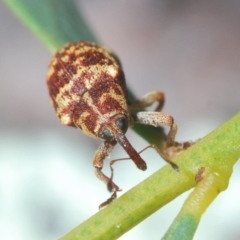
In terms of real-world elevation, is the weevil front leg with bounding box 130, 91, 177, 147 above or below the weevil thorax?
below

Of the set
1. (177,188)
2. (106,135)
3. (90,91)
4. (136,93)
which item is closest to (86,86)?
(90,91)

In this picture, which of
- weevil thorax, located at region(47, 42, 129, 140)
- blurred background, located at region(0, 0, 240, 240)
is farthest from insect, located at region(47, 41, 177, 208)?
blurred background, located at region(0, 0, 240, 240)

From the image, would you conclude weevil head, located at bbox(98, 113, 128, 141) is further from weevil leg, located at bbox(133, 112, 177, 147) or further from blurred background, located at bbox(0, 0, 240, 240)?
blurred background, located at bbox(0, 0, 240, 240)

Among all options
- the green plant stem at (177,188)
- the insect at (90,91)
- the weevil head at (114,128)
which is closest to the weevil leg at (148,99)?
the insect at (90,91)

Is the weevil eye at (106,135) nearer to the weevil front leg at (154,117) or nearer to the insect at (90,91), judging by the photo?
the insect at (90,91)

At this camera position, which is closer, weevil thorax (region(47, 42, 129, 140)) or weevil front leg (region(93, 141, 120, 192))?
weevil front leg (region(93, 141, 120, 192))

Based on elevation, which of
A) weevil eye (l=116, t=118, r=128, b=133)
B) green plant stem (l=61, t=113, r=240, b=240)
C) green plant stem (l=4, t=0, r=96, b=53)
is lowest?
green plant stem (l=61, t=113, r=240, b=240)

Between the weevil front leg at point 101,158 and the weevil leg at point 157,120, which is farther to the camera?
the weevil front leg at point 101,158
